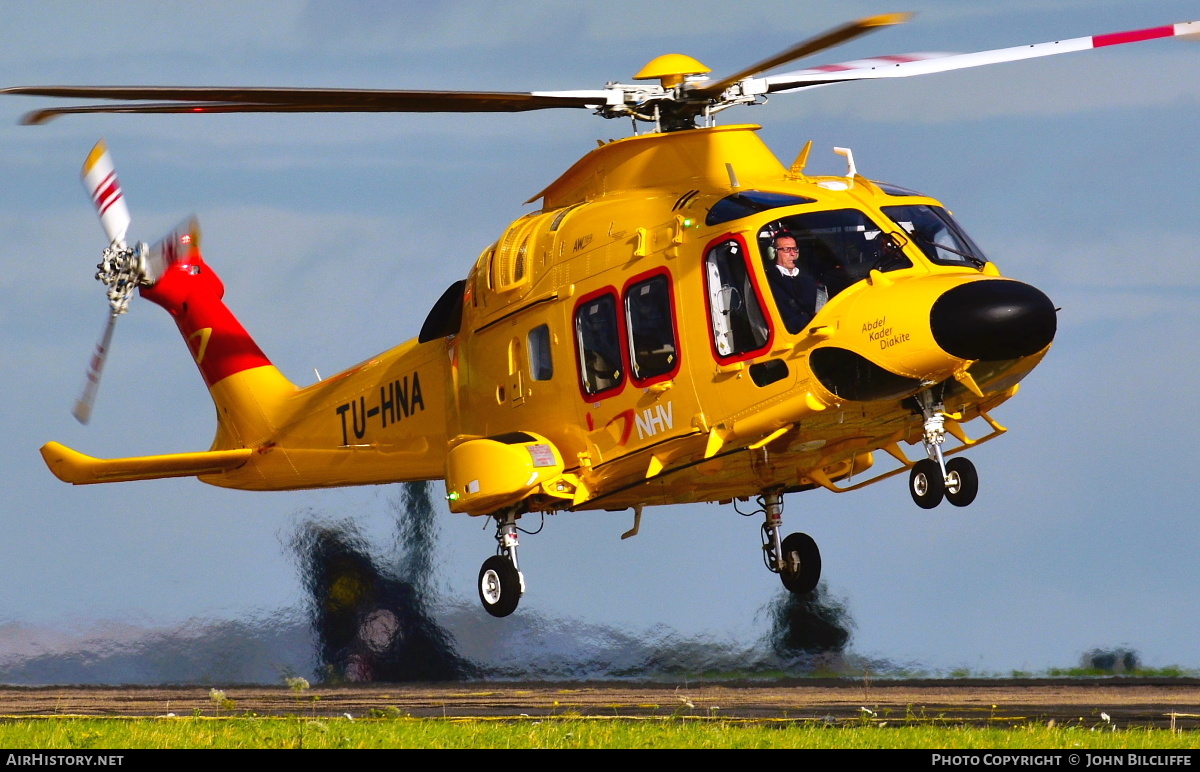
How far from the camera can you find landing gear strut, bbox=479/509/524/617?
17.9 metres

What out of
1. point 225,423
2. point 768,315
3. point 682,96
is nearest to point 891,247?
point 768,315

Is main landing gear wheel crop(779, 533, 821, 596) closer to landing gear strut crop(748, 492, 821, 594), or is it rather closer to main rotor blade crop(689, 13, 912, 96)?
landing gear strut crop(748, 492, 821, 594)

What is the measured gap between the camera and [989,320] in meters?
14.2

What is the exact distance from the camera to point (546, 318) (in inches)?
679

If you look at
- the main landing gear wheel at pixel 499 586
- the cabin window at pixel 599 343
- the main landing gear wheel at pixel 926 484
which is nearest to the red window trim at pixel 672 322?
the cabin window at pixel 599 343

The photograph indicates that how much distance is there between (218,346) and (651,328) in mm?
9041

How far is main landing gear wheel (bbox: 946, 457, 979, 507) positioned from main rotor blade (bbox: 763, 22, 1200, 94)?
3.84m

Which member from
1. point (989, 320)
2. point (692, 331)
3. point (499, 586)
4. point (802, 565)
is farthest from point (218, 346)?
point (989, 320)

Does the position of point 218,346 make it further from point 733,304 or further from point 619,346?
point 733,304

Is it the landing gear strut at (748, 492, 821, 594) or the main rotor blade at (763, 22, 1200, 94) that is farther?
the landing gear strut at (748, 492, 821, 594)

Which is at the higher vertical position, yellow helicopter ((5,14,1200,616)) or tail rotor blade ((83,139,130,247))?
tail rotor blade ((83,139,130,247))

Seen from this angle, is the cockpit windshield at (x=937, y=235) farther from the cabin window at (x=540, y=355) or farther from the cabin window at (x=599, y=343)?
the cabin window at (x=540, y=355)

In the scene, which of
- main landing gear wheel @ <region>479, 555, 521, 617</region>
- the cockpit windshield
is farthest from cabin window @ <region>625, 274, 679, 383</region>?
main landing gear wheel @ <region>479, 555, 521, 617</region>
